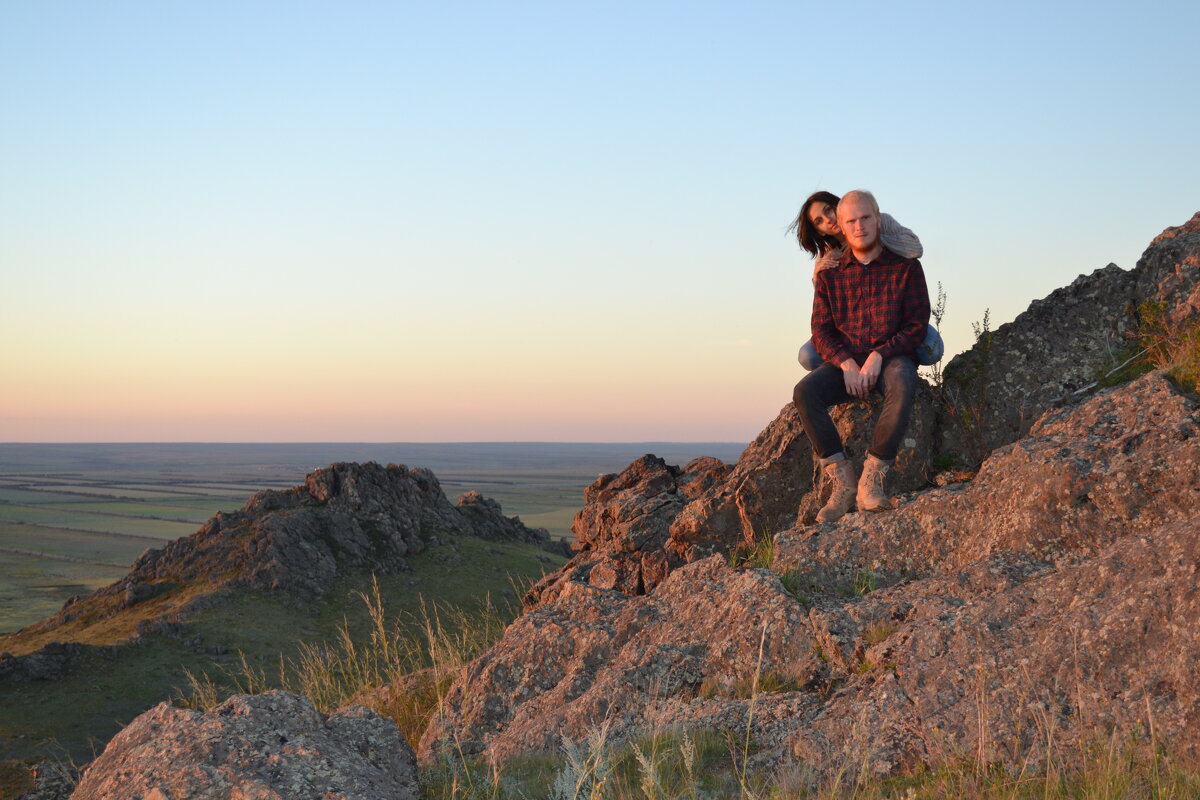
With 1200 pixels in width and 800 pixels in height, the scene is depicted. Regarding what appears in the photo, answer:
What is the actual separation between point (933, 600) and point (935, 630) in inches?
19.8

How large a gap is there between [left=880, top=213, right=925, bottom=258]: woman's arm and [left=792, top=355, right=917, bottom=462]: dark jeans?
2.84ft

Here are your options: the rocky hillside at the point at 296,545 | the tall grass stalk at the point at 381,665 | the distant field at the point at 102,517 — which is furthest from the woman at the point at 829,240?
the distant field at the point at 102,517

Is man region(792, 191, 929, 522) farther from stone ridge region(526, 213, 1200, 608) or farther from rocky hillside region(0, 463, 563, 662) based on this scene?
rocky hillside region(0, 463, 563, 662)

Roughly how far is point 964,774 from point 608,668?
2971mm

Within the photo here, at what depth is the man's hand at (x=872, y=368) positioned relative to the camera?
24.6 ft

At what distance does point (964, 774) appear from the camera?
4.46m

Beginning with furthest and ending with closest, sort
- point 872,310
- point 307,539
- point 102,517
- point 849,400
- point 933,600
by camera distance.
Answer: point 102,517, point 307,539, point 849,400, point 872,310, point 933,600

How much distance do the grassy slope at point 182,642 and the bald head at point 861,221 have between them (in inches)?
392

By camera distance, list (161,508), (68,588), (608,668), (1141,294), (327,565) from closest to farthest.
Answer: (608,668) < (1141,294) < (327,565) < (68,588) < (161,508)

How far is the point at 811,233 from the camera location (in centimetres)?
840

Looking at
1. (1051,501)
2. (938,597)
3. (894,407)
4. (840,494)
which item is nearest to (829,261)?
(894,407)

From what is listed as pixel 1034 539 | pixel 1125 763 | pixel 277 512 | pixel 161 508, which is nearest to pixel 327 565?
pixel 277 512

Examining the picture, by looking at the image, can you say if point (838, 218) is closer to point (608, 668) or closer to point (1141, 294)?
point (1141, 294)

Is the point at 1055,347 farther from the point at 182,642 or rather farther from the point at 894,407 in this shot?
the point at 182,642
